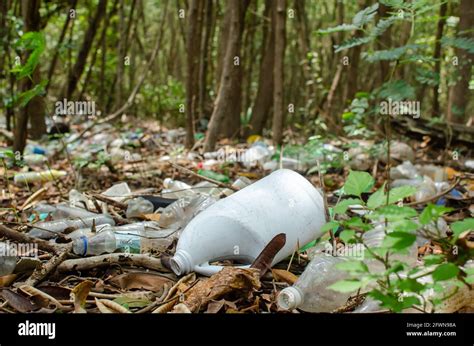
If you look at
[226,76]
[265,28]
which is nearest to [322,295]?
[226,76]

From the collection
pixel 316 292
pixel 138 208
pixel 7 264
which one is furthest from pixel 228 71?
pixel 316 292

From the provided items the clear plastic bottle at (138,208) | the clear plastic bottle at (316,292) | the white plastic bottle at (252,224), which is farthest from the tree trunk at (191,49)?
the clear plastic bottle at (316,292)

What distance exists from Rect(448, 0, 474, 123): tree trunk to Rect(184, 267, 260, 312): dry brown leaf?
11.8 feet

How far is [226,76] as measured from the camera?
4746 millimetres

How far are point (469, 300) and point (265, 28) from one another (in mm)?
7969

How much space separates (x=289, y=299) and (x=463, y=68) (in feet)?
14.0

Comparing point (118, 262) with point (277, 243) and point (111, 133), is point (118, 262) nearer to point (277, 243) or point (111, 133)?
point (277, 243)

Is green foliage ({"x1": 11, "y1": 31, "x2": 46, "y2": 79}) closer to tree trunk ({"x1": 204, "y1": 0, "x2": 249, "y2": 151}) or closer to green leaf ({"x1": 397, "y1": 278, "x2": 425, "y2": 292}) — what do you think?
green leaf ({"x1": 397, "y1": 278, "x2": 425, "y2": 292})

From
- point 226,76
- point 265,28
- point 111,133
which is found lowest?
point 111,133

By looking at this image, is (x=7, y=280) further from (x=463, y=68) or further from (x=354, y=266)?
(x=463, y=68)

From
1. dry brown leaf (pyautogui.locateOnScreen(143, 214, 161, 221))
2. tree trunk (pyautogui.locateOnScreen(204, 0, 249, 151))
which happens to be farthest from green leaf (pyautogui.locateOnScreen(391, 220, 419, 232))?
tree trunk (pyautogui.locateOnScreen(204, 0, 249, 151))

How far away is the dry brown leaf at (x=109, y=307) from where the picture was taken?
1.67 metres

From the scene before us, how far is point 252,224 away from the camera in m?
1.98
